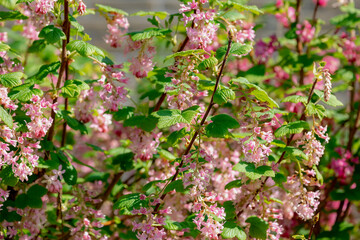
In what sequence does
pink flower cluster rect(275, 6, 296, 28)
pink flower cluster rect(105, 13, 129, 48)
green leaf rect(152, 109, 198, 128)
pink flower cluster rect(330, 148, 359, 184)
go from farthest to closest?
pink flower cluster rect(275, 6, 296, 28)
pink flower cluster rect(330, 148, 359, 184)
pink flower cluster rect(105, 13, 129, 48)
green leaf rect(152, 109, 198, 128)

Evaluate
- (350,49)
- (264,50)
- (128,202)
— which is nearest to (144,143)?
(128,202)

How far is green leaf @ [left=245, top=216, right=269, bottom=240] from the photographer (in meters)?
1.80

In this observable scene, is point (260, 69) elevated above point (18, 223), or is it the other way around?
point (260, 69)

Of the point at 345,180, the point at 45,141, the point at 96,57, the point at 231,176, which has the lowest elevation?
the point at 345,180

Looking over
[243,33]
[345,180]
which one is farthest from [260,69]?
[345,180]

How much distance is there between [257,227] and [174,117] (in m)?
0.56

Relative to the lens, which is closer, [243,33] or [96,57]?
[96,57]

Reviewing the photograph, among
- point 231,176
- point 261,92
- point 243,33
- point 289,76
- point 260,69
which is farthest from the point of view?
point 289,76

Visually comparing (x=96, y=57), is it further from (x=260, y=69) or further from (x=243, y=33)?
(x=260, y=69)

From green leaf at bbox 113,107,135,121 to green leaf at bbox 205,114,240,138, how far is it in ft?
1.52

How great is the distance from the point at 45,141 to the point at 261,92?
0.83 meters

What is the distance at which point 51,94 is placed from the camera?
6.05 ft

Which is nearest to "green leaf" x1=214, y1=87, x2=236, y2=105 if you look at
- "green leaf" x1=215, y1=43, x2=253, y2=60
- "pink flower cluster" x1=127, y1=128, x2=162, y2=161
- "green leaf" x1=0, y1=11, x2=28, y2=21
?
"green leaf" x1=215, y1=43, x2=253, y2=60

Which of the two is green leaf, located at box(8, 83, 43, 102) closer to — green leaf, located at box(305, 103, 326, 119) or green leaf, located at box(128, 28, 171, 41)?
green leaf, located at box(128, 28, 171, 41)
